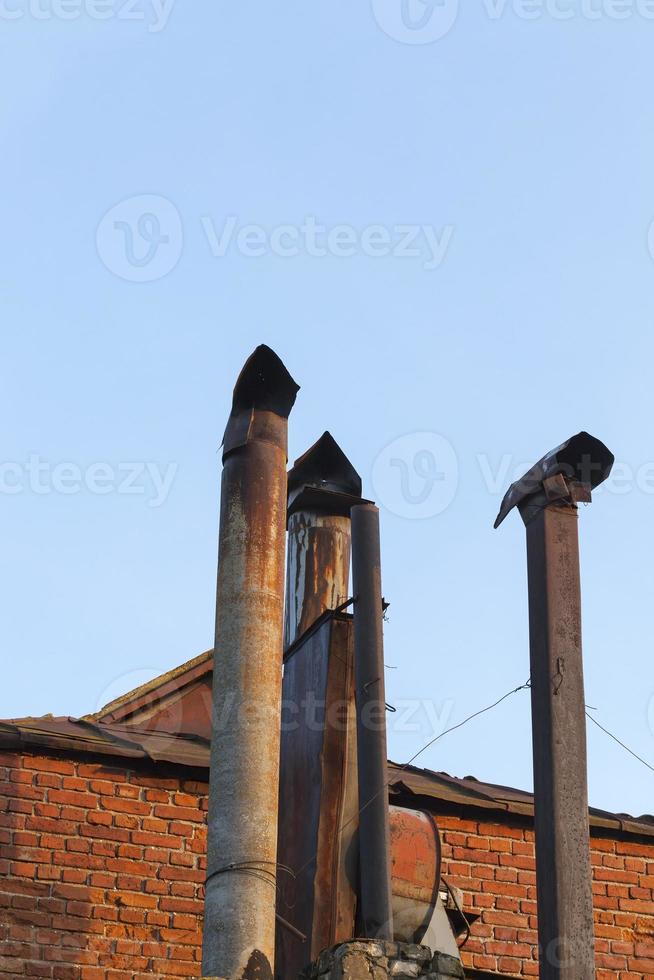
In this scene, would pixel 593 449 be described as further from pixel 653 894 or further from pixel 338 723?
pixel 653 894

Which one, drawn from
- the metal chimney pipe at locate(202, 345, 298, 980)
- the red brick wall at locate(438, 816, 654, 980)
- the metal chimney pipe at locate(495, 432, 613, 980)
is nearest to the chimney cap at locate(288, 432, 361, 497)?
the metal chimney pipe at locate(202, 345, 298, 980)

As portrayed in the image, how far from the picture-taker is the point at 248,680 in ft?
24.5

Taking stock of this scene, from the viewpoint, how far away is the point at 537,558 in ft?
26.1

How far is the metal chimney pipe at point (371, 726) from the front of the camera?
23.8 ft

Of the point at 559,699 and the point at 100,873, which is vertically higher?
the point at 559,699

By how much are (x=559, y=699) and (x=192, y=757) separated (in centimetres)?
242

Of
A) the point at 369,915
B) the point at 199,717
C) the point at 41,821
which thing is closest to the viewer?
the point at 369,915

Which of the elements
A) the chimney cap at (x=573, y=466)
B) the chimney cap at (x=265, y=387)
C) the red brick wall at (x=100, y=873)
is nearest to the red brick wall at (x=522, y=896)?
the red brick wall at (x=100, y=873)

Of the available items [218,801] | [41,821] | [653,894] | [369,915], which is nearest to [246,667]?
[218,801]

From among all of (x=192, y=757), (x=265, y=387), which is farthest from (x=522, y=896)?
(x=265, y=387)

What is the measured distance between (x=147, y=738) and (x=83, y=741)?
68 centimetres

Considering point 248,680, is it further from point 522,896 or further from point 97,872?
point 522,896

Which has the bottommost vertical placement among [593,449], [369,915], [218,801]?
[369,915]

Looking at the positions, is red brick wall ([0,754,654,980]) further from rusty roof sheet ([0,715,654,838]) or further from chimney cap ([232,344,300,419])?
chimney cap ([232,344,300,419])
